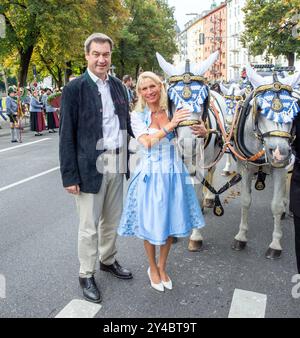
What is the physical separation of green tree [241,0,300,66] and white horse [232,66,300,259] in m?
22.7

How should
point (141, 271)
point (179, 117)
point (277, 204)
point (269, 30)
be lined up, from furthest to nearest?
1. point (269, 30)
2. point (277, 204)
3. point (141, 271)
4. point (179, 117)

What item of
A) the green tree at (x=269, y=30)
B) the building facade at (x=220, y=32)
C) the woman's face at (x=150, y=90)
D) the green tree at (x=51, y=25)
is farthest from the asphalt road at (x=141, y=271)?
the building facade at (x=220, y=32)

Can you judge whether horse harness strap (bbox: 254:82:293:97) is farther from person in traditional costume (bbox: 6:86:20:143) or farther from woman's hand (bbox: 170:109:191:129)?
person in traditional costume (bbox: 6:86:20:143)

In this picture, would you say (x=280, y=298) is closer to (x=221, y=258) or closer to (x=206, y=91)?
(x=221, y=258)

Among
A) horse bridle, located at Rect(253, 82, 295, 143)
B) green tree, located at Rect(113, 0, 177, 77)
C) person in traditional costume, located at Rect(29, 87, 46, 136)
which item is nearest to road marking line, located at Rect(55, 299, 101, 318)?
horse bridle, located at Rect(253, 82, 295, 143)

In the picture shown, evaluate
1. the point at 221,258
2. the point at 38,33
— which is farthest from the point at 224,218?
the point at 38,33

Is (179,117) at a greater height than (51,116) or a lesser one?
greater

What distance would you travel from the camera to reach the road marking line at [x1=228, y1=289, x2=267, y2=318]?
3154mm

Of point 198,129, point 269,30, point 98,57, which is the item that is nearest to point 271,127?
point 198,129

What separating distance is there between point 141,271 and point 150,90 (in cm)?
189

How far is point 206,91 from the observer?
3.36 metres

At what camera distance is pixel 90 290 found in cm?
344

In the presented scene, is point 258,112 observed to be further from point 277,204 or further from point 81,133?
point 81,133
